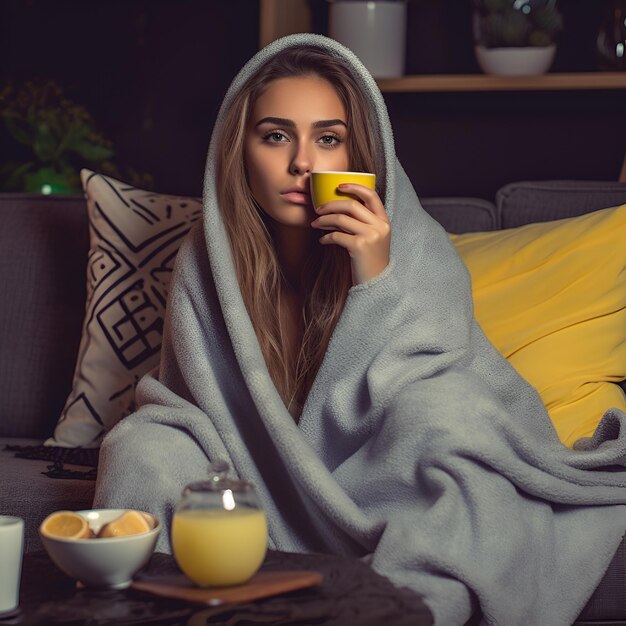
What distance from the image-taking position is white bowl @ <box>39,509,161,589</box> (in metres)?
1.09

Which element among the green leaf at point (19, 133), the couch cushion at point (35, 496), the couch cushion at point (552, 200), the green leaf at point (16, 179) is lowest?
the couch cushion at point (35, 496)

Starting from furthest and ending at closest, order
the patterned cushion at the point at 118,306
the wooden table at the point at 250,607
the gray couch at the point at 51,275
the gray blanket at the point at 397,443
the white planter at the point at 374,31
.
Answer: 1. the white planter at the point at 374,31
2. the gray couch at the point at 51,275
3. the patterned cushion at the point at 118,306
4. the gray blanket at the point at 397,443
5. the wooden table at the point at 250,607

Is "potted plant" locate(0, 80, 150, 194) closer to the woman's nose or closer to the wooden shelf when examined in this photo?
the wooden shelf

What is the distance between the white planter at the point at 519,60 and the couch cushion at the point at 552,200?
42 centimetres

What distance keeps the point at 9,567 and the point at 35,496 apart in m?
0.73

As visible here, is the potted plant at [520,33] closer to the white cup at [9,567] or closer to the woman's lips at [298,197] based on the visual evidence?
the woman's lips at [298,197]

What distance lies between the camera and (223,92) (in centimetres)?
316

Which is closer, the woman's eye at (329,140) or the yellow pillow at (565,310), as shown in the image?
the woman's eye at (329,140)

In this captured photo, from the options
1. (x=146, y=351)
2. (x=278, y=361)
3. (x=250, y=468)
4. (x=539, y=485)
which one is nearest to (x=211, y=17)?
(x=146, y=351)

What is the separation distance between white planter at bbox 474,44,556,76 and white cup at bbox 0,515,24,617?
1.82 metres

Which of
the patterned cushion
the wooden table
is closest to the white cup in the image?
the wooden table

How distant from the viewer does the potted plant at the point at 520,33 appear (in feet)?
8.25

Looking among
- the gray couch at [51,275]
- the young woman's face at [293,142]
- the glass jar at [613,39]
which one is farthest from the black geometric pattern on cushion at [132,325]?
the glass jar at [613,39]

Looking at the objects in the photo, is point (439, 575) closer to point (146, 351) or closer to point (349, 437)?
point (349, 437)
